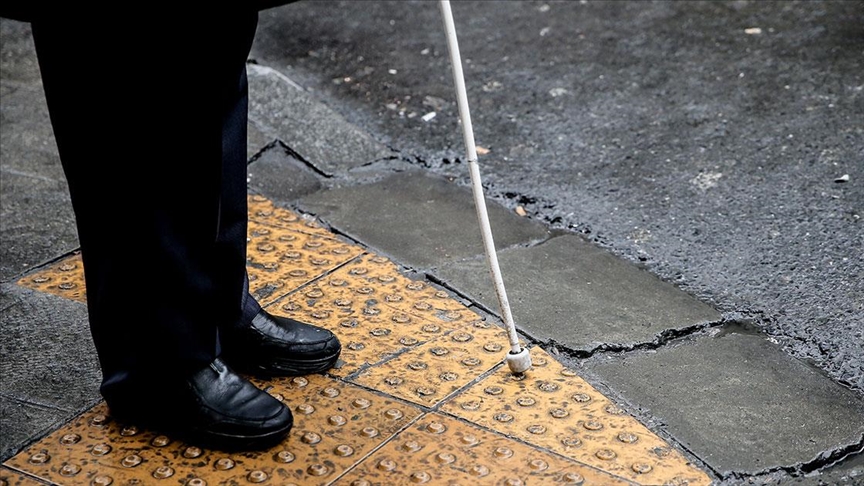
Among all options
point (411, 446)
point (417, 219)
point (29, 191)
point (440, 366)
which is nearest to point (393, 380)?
point (440, 366)

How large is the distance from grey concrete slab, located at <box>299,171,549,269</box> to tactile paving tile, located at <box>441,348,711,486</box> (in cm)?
66

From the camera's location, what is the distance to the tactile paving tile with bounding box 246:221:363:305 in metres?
2.63

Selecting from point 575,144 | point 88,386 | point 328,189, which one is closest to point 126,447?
point 88,386

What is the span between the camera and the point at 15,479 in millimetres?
1921

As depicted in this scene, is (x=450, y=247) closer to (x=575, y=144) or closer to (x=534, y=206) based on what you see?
(x=534, y=206)

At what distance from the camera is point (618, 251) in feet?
9.37

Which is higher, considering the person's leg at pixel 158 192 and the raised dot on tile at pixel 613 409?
the person's leg at pixel 158 192

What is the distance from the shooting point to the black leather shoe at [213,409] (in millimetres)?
1979

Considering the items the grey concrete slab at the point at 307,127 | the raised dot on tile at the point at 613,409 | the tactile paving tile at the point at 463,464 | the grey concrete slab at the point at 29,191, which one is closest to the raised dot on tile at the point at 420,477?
the tactile paving tile at the point at 463,464

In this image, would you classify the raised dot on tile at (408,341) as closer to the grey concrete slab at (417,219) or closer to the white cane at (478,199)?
the white cane at (478,199)

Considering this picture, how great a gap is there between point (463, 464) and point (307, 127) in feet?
6.57

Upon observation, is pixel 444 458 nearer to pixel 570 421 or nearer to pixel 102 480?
pixel 570 421

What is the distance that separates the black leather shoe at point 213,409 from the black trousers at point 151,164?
0.04 m

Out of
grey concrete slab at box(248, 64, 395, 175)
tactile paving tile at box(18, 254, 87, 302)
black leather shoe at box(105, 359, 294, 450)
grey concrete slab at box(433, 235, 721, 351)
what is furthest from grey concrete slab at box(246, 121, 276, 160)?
black leather shoe at box(105, 359, 294, 450)
